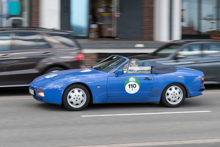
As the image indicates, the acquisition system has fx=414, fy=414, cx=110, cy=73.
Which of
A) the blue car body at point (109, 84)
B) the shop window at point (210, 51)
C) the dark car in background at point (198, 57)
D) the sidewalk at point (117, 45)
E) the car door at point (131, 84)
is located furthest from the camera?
the sidewalk at point (117, 45)

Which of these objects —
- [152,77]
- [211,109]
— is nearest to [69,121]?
[152,77]

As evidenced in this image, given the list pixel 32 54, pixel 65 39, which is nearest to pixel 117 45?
pixel 65 39

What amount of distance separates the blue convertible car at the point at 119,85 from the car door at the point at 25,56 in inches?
68.1

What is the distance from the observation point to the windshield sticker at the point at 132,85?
843 cm

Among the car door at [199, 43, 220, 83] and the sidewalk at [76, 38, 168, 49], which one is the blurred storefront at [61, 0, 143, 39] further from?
the car door at [199, 43, 220, 83]

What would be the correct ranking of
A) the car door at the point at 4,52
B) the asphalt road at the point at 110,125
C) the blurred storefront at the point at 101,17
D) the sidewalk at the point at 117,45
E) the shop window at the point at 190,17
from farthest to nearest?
the shop window at the point at 190,17 → the blurred storefront at the point at 101,17 → the sidewalk at the point at 117,45 → the car door at the point at 4,52 → the asphalt road at the point at 110,125

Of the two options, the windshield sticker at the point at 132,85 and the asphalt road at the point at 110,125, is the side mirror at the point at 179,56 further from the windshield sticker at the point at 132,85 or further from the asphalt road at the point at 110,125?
the windshield sticker at the point at 132,85

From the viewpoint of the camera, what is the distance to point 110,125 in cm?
707

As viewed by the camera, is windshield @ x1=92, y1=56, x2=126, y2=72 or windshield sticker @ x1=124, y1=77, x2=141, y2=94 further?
windshield @ x1=92, y1=56, x2=126, y2=72

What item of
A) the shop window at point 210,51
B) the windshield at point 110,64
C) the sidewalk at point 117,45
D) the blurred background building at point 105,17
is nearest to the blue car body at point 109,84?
the windshield at point 110,64

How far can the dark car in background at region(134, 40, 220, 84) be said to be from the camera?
11617 mm

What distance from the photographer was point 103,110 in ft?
27.9

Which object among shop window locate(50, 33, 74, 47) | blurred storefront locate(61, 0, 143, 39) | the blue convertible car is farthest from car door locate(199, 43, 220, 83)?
blurred storefront locate(61, 0, 143, 39)

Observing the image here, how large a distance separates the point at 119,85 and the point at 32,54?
3.04 metres
